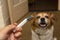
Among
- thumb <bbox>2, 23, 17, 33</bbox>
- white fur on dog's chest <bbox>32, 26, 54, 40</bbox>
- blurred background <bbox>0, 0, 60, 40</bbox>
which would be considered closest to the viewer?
thumb <bbox>2, 23, 17, 33</bbox>

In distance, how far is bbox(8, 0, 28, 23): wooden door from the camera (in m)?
2.52

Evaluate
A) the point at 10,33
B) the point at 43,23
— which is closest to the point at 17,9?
the point at 43,23

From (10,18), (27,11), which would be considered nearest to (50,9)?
(27,11)

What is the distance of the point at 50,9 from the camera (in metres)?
3.27

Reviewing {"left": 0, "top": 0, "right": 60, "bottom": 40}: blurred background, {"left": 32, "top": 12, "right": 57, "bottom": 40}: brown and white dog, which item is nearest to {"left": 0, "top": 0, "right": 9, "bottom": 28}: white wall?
{"left": 0, "top": 0, "right": 60, "bottom": 40}: blurred background

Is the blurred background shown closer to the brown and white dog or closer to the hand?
the brown and white dog

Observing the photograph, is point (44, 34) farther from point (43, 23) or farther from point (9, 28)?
point (9, 28)

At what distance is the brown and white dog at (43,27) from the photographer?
1.88m

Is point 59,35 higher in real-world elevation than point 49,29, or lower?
lower

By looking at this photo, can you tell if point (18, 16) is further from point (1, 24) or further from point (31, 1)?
point (31, 1)

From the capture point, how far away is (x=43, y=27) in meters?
1.91

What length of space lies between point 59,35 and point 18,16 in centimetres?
92

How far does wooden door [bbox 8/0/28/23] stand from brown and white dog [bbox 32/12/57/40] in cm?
70

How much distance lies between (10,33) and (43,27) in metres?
1.09
